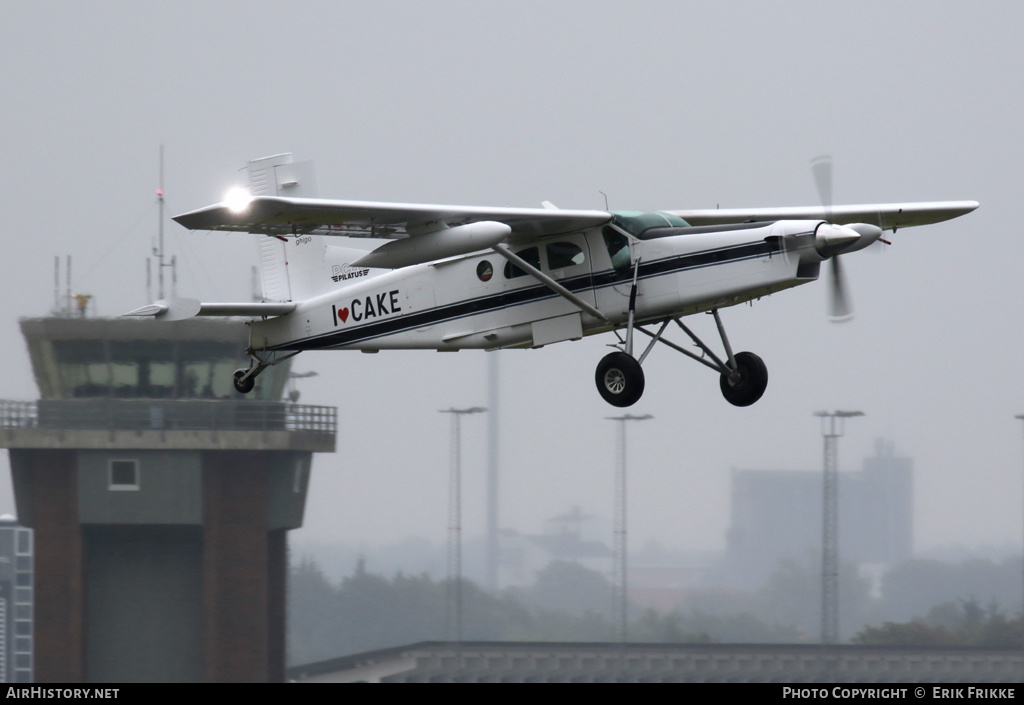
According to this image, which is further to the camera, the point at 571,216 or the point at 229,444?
the point at 229,444

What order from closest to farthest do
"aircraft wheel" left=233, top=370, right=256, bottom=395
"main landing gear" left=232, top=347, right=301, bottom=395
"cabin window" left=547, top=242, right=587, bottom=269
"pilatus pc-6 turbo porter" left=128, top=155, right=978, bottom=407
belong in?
"pilatus pc-6 turbo porter" left=128, top=155, right=978, bottom=407 < "cabin window" left=547, top=242, right=587, bottom=269 < "main landing gear" left=232, top=347, right=301, bottom=395 < "aircraft wheel" left=233, top=370, right=256, bottom=395

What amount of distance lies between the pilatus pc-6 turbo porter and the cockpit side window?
0.05ft

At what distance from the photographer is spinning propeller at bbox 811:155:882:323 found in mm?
18312

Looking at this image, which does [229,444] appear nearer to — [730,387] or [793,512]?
→ [730,387]

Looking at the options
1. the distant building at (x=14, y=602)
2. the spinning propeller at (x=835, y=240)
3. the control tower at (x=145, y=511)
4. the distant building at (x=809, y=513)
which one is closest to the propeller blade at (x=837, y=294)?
the spinning propeller at (x=835, y=240)

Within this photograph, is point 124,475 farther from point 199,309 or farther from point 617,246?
point 617,246

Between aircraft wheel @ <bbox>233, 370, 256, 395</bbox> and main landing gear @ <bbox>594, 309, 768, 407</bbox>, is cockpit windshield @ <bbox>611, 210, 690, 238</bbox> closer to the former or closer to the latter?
main landing gear @ <bbox>594, 309, 768, 407</bbox>

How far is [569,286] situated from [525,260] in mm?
838

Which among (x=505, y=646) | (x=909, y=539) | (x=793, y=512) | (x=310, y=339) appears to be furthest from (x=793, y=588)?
(x=310, y=339)

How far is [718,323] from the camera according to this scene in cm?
2009

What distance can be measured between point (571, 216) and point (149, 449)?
156ft

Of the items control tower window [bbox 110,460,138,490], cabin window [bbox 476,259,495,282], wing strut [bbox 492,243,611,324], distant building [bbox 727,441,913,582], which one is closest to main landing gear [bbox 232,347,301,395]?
cabin window [bbox 476,259,495,282]

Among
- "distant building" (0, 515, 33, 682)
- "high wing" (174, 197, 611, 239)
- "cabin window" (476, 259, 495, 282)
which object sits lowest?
"distant building" (0, 515, 33, 682)

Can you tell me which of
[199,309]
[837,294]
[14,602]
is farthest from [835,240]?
[14,602]
